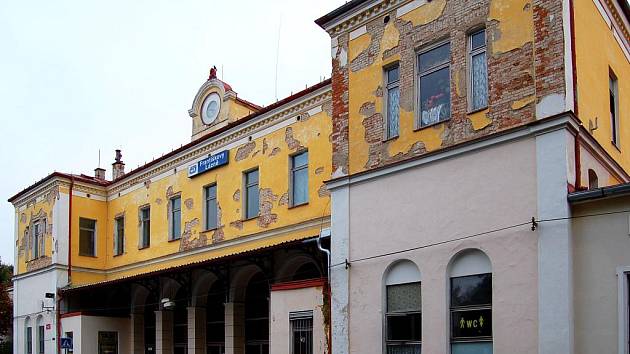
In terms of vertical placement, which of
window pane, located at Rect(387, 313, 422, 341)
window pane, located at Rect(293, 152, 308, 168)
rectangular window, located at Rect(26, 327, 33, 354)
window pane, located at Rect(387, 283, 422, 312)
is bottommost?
rectangular window, located at Rect(26, 327, 33, 354)

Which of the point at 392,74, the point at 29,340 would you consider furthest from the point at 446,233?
the point at 29,340

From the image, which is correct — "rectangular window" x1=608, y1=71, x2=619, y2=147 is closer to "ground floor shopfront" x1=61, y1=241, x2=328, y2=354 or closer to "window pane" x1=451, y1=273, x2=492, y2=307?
"window pane" x1=451, y1=273, x2=492, y2=307

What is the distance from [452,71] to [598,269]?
4525mm

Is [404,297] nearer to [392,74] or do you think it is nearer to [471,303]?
[471,303]

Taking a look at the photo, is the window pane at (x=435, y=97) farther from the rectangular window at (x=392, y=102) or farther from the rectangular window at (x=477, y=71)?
the rectangular window at (x=392, y=102)

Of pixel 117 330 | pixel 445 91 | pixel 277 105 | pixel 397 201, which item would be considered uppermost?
pixel 277 105

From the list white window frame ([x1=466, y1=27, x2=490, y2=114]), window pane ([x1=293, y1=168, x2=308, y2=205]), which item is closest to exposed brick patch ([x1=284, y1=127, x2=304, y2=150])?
window pane ([x1=293, y1=168, x2=308, y2=205])

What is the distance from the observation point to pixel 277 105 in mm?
22000

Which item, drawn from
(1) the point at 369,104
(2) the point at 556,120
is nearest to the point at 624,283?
(2) the point at 556,120

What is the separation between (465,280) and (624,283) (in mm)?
2823

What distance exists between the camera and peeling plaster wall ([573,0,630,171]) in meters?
13.3

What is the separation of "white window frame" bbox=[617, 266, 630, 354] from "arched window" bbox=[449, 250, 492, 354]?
2.20 metres

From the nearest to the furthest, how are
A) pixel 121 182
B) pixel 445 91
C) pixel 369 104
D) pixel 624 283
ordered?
pixel 624 283, pixel 445 91, pixel 369 104, pixel 121 182

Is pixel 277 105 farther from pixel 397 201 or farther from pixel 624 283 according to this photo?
pixel 624 283
